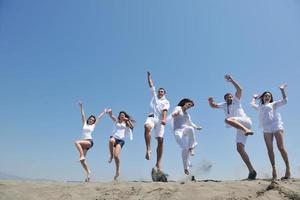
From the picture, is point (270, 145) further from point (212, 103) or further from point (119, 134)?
point (119, 134)

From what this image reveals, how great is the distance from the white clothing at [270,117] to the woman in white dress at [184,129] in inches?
75.6

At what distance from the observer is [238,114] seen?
350 inches

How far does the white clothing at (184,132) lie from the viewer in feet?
27.9

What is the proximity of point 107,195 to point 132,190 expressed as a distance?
0.60m

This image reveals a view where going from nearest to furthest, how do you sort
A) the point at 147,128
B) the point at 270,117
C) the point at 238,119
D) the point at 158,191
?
the point at 158,191 → the point at 270,117 → the point at 238,119 → the point at 147,128

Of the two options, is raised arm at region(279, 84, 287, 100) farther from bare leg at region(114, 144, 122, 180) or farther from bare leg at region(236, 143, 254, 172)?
bare leg at region(114, 144, 122, 180)

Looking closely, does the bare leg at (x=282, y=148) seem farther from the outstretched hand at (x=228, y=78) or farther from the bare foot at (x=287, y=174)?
the outstretched hand at (x=228, y=78)

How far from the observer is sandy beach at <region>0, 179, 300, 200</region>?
6645 millimetres

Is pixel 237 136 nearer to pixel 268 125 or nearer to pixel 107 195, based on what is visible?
pixel 268 125

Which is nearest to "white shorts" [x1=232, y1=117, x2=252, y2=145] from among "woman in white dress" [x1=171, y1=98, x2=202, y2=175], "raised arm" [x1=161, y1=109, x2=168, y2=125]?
"woman in white dress" [x1=171, y1=98, x2=202, y2=175]

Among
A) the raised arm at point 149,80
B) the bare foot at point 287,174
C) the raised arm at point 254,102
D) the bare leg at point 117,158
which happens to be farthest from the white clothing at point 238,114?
the bare leg at point 117,158

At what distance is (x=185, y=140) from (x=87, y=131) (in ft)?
12.6

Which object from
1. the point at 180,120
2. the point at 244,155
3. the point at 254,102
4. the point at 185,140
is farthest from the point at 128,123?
the point at 254,102

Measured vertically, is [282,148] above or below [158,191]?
above
